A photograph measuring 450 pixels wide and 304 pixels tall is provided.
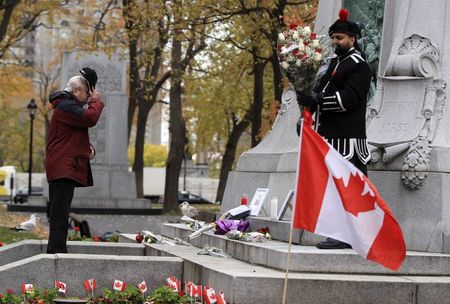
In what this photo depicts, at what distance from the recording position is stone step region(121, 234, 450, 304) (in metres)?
8.85

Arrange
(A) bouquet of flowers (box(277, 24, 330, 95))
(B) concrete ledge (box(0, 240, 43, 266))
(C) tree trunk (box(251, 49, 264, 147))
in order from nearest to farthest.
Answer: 1. (A) bouquet of flowers (box(277, 24, 330, 95))
2. (B) concrete ledge (box(0, 240, 43, 266))
3. (C) tree trunk (box(251, 49, 264, 147))

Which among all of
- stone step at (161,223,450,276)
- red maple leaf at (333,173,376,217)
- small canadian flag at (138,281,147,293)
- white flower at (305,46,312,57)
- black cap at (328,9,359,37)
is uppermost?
black cap at (328,9,359,37)

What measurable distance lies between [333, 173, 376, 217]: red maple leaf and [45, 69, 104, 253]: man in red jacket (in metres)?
3.26

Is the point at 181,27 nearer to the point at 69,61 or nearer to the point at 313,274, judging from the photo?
the point at 69,61

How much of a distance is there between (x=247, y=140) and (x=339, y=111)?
5849 centimetres

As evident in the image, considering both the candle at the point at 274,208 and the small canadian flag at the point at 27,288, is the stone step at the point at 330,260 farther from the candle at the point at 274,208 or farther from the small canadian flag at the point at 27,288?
the small canadian flag at the point at 27,288

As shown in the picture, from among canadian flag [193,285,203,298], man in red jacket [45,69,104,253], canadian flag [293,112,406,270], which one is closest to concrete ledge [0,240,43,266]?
man in red jacket [45,69,104,253]

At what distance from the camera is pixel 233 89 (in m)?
44.0

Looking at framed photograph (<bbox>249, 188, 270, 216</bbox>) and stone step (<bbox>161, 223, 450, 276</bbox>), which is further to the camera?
framed photograph (<bbox>249, 188, 270, 216</bbox>)

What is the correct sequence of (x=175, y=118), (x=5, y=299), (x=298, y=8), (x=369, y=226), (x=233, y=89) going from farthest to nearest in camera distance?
(x=233, y=89) → (x=175, y=118) → (x=298, y=8) → (x=5, y=299) → (x=369, y=226)

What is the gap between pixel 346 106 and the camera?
1008 cm

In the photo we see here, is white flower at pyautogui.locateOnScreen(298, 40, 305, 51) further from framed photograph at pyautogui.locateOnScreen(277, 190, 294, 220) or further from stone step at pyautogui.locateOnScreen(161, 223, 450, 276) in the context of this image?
framed photograph at pyautogui.locateOnScreen(277, 190, 294, 220)

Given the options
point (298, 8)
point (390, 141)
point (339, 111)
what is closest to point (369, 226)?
point (339, 111)

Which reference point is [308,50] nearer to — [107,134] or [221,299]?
[221,299]
